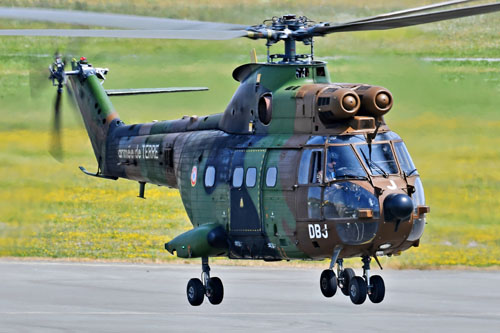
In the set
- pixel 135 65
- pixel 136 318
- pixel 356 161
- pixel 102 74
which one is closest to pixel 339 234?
pixel 356 161

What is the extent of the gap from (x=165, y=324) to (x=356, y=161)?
4.87 m

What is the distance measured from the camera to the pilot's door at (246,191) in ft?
68.5

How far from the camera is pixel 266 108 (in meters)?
21.1

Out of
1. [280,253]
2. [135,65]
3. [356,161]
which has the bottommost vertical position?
[280,253]

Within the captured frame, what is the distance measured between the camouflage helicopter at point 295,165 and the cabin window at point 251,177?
2 centimetres

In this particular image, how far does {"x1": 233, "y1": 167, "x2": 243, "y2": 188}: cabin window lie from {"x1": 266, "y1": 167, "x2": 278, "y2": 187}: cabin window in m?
0.71

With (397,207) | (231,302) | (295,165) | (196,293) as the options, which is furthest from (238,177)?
(231,302)

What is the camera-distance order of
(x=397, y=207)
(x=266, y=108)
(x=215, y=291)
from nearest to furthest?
(x=397, y=207) → (x=266, y=108) → (x=215, y=291)

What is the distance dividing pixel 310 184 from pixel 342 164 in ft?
2.22

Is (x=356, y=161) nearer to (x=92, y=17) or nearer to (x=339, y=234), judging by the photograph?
(x=339, y=234)

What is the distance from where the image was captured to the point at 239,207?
837 inches

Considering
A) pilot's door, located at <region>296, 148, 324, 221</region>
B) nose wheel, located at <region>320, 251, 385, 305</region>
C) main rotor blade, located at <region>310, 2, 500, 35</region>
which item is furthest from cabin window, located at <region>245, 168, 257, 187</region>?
main rotor blade, located at <region>310, 2, 500, 35</region>

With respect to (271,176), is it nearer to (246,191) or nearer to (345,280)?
(246,191)

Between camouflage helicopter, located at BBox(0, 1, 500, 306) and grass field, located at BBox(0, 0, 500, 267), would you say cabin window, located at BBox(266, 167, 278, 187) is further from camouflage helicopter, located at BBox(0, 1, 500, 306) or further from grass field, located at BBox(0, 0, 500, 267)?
grass field, located at BBox(0, 0, 500, 267)
